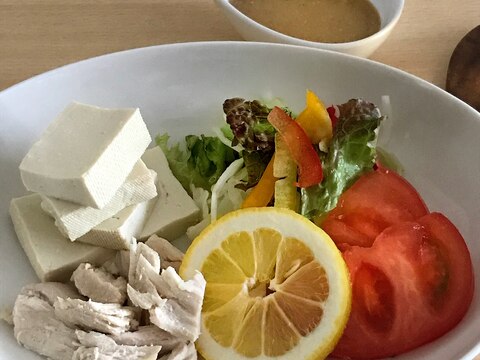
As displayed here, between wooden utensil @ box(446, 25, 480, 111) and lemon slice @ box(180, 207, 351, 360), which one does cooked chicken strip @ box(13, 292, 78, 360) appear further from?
wooden utensil @ box(446, 25, 480, 111)

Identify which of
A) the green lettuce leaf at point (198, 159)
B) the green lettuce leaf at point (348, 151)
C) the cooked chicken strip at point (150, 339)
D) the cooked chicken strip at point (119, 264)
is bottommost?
the cooked chicken strip at point (150, 339)

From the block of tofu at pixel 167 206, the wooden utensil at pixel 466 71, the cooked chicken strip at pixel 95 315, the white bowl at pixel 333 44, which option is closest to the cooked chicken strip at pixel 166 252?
the block of tofu at pixel 167 206

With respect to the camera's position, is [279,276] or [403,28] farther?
[403,28]

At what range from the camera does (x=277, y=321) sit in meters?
1.50

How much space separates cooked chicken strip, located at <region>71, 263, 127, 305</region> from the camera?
158 cm

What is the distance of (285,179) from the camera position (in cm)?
172

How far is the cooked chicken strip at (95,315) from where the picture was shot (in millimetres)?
1505

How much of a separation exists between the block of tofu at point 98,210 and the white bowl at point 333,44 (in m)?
0.65

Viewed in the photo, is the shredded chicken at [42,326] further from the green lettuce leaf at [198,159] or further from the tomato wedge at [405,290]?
the tomato wedge at [405,290]

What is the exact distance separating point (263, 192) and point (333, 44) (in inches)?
24.2

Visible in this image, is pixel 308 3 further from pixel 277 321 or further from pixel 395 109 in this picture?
pixel 277 321

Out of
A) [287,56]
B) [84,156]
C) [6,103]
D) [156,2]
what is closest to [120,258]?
[84,156]

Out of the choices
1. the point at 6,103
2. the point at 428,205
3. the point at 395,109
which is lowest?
the point at 428,205

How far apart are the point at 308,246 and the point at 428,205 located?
459 millimetres
